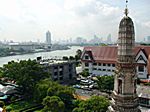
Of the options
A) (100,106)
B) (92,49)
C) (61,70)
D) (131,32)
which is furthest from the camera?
(92,49)

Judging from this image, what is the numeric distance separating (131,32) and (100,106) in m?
14.0

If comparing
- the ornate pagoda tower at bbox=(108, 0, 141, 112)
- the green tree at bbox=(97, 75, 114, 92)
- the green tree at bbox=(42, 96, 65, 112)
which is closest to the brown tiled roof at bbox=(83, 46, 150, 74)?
the green tree at bbox=(97, 75, 114, 92)

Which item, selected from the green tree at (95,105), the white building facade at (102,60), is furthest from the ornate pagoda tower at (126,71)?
the white building facade at (102,60)

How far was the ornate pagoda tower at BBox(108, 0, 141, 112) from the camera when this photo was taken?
1487cm

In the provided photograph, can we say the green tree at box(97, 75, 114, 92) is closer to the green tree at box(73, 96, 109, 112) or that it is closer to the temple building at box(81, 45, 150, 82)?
the temple building at box(81, 45, 150, 82)

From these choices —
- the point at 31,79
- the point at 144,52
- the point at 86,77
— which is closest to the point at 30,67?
the point at 31,79

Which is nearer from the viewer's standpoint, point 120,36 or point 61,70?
point 120,36

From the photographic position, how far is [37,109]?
3597 centimetres

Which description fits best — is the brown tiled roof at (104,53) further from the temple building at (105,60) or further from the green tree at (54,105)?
the green tree at (54,105)

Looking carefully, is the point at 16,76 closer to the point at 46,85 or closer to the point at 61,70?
the point at 46,85

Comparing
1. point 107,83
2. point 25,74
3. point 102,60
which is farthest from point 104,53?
point 25,74

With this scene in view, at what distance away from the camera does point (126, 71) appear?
15.1 metres

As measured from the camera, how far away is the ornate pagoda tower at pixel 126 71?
14.9 meters

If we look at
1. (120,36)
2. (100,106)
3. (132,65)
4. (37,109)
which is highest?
(120,36)
